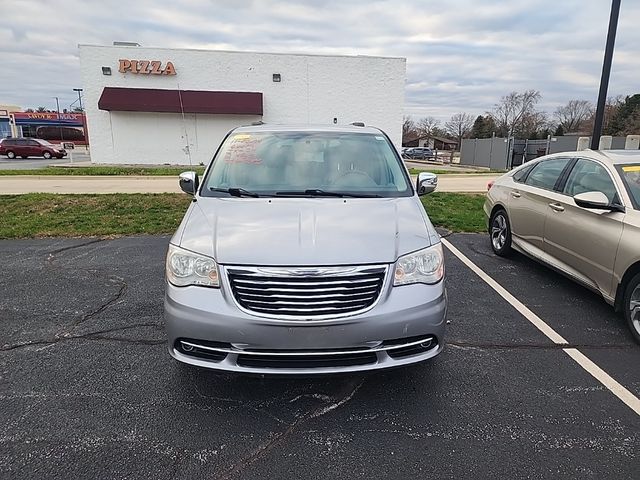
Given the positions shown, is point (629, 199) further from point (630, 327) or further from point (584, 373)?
point (584, 373)

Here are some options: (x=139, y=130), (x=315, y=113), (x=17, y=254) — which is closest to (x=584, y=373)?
(x=17, y=254)

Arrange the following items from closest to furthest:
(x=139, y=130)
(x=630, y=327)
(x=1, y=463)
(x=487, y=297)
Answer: (x=1, y=463) < (x=630, y=327) < (x=487, y=297) < (x=139, y=130)

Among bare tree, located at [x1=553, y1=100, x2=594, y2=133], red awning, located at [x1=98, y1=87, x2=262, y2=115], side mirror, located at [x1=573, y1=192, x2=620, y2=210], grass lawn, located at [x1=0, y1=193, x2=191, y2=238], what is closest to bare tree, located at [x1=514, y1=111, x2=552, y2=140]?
bare tree, located at [x1=553, y1=100, x2=594, y2=133]

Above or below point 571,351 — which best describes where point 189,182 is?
above

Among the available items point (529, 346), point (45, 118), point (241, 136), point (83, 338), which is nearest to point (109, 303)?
point (83, 338)

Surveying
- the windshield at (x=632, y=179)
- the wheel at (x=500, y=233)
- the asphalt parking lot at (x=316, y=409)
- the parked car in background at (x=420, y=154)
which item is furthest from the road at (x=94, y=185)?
the parked car in background at (x=420, y=154)

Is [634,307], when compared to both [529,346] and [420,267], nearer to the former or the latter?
[529,346]

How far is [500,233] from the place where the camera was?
6.41m

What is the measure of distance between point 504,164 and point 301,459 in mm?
30397

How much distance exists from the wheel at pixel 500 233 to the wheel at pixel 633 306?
7.52ft

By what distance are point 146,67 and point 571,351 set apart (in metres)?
26.8

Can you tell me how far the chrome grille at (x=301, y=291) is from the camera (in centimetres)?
260

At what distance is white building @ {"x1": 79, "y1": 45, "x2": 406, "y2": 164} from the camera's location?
2536 centimetres

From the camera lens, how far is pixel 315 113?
2700cm
